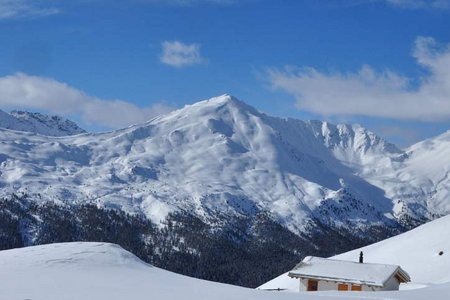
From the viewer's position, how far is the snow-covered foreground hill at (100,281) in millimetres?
18703

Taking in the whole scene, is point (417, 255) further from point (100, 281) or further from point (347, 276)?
point (100, 281)

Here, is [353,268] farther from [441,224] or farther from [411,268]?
[441,224]

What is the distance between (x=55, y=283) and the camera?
19.8 meters

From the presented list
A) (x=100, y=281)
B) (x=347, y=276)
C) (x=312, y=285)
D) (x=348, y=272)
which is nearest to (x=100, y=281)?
(x=100, y=281)

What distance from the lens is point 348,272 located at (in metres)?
44.6

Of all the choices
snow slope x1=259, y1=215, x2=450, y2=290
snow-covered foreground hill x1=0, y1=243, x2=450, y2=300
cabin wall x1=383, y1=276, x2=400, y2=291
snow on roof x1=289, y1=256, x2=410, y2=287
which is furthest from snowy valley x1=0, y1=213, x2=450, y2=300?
snow slope x1=259, y1=215, x2=450, y2=290

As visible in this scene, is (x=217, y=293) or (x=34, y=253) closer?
(x=217, y=293)

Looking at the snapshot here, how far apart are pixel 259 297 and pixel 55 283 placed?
246 inches

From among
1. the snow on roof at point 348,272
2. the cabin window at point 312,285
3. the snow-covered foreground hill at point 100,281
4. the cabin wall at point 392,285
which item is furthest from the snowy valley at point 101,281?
the cabin window at point 312,285

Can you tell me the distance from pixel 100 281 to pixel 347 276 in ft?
87.8

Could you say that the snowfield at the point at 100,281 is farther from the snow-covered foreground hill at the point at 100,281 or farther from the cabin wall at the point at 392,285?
the cabin wall at the point at 392,285

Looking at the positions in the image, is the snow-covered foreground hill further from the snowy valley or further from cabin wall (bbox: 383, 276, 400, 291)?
cabin wall (bbox: 383, 276, 400, 291)

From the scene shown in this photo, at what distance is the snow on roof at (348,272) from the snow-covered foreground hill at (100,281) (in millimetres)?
17000

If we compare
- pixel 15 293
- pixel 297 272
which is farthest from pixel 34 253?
pixel 297 272
